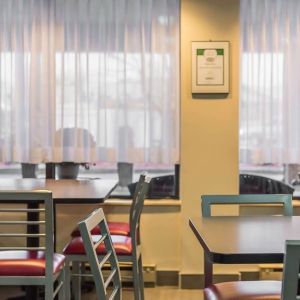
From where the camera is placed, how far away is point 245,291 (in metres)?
2.04

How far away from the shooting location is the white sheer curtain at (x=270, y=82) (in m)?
4.18

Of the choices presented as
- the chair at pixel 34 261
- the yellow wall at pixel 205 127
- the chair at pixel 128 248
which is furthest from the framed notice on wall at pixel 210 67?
the chair at pixel 34 261

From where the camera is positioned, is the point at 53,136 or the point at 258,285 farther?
the point at 53,136

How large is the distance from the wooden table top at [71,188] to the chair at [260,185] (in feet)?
4.14

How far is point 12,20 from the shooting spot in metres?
4.20

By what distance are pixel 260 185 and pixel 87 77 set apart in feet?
5.78

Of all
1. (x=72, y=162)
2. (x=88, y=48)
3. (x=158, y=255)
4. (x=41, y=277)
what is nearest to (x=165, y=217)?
(x=158, y=255)

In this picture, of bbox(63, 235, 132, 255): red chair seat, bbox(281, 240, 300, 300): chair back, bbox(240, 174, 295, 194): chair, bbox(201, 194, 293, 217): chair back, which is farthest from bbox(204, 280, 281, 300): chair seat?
bbox(240, 174, 295, 194): chair

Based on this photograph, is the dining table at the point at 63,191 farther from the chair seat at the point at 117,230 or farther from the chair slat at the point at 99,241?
the chair slat at the point at 99,241

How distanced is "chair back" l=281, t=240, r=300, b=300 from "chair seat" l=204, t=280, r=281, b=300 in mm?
716

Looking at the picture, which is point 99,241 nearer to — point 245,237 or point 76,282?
point 245,237

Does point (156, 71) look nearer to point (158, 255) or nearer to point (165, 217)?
point (165, 217)

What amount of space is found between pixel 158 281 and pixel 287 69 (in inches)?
82.0

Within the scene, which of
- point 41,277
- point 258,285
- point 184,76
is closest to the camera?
point 258,285
